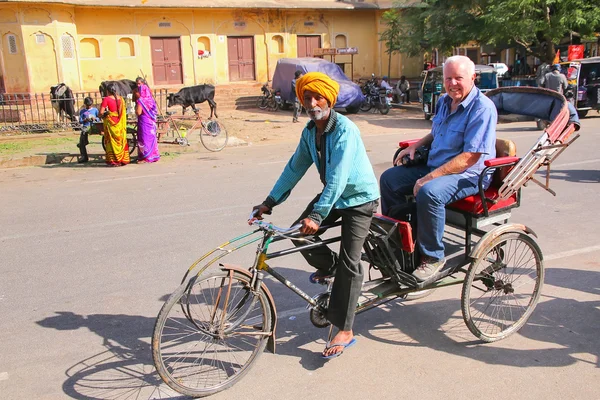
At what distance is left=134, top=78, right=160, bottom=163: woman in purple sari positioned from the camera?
1180cm

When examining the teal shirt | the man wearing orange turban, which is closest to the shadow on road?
the man wearing orange turban

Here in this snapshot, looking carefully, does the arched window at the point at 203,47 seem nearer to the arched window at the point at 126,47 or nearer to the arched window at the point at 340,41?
the arched window at the point at 126,47

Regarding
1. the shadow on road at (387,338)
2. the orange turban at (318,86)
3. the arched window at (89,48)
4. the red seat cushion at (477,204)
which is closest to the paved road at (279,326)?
the shadow on road at (387,338)

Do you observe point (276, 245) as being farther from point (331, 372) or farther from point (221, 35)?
point (221, 35)

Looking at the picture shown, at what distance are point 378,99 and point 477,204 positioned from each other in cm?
2040

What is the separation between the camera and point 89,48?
26.6m

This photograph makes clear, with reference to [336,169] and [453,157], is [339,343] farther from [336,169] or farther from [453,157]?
[453,157]

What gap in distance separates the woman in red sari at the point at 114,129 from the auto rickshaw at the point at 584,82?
1376 cm

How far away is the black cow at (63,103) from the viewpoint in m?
17.7

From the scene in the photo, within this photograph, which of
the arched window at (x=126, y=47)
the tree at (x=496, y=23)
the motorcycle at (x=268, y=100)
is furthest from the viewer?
the arched window at (x=126, y=47)

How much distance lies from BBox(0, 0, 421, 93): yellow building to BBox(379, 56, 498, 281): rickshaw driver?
23.7 m

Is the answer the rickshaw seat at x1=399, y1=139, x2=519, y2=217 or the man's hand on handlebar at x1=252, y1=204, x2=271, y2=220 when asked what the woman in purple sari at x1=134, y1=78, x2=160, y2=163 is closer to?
the man's hand on handlebar at x1=252, y1=204, x2=271, y2=220

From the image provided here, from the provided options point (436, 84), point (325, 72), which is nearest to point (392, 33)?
point (325, 72)

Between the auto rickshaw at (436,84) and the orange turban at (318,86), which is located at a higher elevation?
the orange turban at (318,86)
